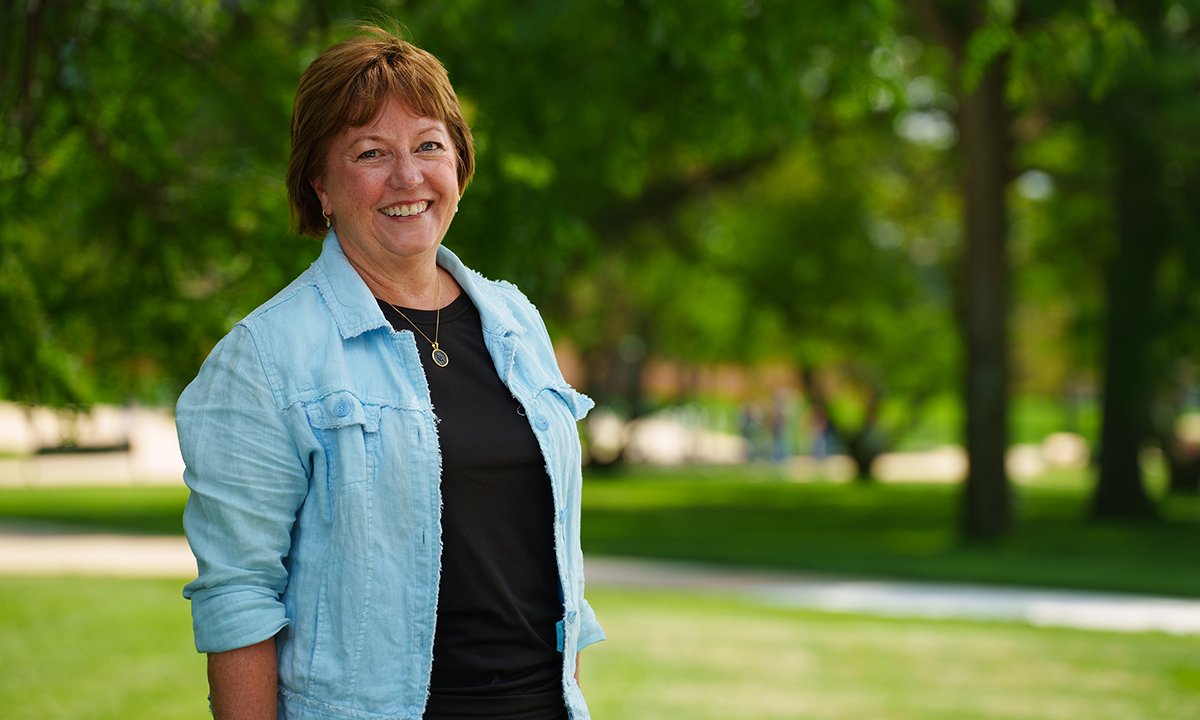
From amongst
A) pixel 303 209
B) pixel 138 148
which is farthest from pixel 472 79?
pixel 303 209

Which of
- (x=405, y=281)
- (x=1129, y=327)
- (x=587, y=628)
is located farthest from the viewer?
(x=1129, y=327)

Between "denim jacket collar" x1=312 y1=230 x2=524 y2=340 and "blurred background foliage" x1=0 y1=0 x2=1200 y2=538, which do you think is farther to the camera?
"blurred background foliage" x1=0 y1=0 x2=1200 y2=538

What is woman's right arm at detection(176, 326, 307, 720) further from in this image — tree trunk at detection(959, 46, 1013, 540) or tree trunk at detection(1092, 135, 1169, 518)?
tree trunk at detection(959, 46, 1013, 540)

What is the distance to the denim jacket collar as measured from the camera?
2.54 metres

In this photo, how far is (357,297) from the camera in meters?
2.57

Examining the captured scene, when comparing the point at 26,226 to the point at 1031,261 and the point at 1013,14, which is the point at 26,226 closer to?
the point at 1013,14

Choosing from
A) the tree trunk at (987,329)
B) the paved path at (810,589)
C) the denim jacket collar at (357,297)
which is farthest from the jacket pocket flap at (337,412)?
the tree trunk at (987,329)

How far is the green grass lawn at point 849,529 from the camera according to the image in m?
17.3

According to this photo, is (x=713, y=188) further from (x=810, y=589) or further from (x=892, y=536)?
(x=810, y=589)

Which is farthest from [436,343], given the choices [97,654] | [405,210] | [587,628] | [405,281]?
[97,654]

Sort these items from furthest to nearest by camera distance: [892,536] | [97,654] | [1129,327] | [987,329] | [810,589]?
[1129,327] → [892,536] → [987,329] → [810,589] → [97,654]

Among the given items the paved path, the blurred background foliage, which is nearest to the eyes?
the blurred background foliage

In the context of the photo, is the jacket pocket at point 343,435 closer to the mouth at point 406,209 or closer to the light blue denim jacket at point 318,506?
the light blue denim jacket at point 318,506

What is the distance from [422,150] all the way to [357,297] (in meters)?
0.27
